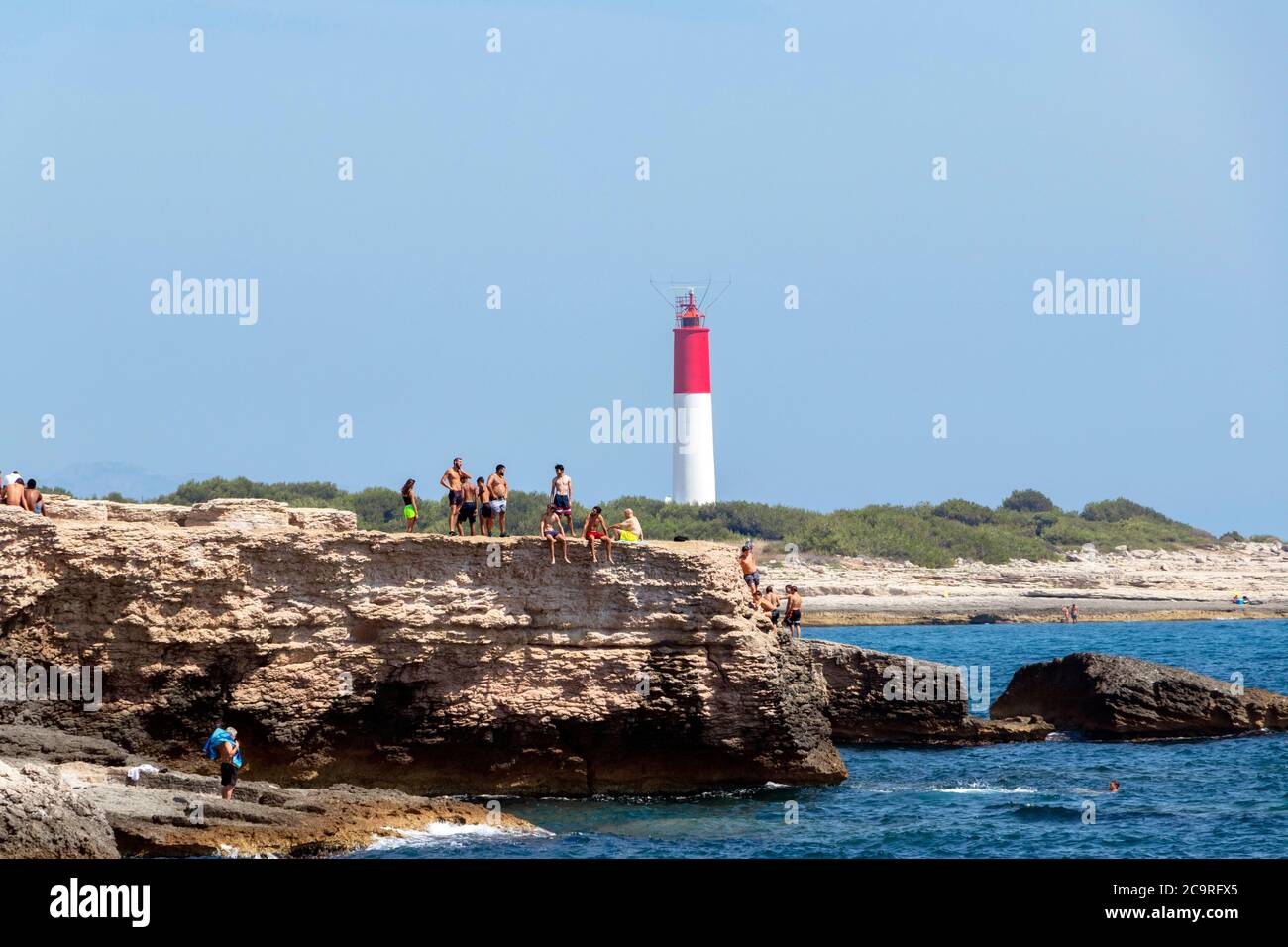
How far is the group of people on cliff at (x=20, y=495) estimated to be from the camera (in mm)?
27125

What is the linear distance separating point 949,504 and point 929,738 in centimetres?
7187

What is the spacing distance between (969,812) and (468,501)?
918 cm

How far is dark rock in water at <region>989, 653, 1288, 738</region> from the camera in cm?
3444

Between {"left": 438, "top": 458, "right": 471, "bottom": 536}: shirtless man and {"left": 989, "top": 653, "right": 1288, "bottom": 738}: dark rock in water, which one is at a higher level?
{"left": 438, "top": 458, "right": 471, "bottom": 536}: shirtless man

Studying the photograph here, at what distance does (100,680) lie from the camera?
25.4m

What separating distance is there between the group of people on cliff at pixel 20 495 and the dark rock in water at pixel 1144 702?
20.2 m

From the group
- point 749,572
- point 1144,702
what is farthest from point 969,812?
point 1144,702

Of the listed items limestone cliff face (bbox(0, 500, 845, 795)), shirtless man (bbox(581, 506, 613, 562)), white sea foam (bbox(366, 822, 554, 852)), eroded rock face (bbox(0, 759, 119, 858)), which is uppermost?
shirtless man (bbox(581, 506, 613, 562))

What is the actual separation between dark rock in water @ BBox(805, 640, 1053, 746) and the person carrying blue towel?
13.7 meters

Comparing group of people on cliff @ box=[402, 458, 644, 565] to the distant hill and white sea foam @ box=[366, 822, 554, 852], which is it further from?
the distant hill

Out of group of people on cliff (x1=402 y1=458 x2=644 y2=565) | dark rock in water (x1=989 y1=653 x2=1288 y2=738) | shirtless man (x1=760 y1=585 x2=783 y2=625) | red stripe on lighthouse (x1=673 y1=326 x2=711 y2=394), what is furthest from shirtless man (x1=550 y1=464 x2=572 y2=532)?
red stripe on lighthouse (x1=673 y1=326 x2=711 y2=394)

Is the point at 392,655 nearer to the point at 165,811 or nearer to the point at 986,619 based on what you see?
the point at 165,811
